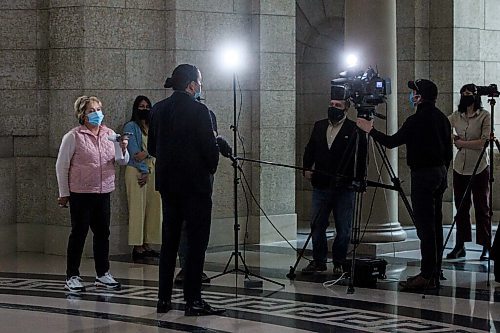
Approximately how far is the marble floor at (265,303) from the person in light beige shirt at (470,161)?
32 cm

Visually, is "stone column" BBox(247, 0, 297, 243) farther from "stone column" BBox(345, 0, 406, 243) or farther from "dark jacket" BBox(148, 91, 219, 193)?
"dark jacket" BBox(148, 91, 219, 193)

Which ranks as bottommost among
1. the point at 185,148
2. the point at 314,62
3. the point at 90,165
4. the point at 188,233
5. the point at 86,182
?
the point at 188,233

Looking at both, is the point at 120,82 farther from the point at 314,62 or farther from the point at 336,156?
the point at 314,62

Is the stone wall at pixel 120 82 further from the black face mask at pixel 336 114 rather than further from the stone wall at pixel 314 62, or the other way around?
the black face mask at pixel 336 114

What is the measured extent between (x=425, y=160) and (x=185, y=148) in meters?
2.06

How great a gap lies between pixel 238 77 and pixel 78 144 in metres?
3.32

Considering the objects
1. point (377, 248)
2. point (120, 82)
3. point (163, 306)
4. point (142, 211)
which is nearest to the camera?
point (163, 306)

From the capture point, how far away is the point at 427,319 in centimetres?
753

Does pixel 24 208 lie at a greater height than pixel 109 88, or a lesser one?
lesser

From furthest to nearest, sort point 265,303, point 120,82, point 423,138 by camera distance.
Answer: point 120,82 < point 423,138 < point 265,303

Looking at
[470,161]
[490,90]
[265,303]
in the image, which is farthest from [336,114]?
[265,303]

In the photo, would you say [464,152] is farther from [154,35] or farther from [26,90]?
[26,90]

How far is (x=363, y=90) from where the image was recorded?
8.65 meters

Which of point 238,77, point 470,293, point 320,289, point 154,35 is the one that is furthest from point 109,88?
point 470,293
